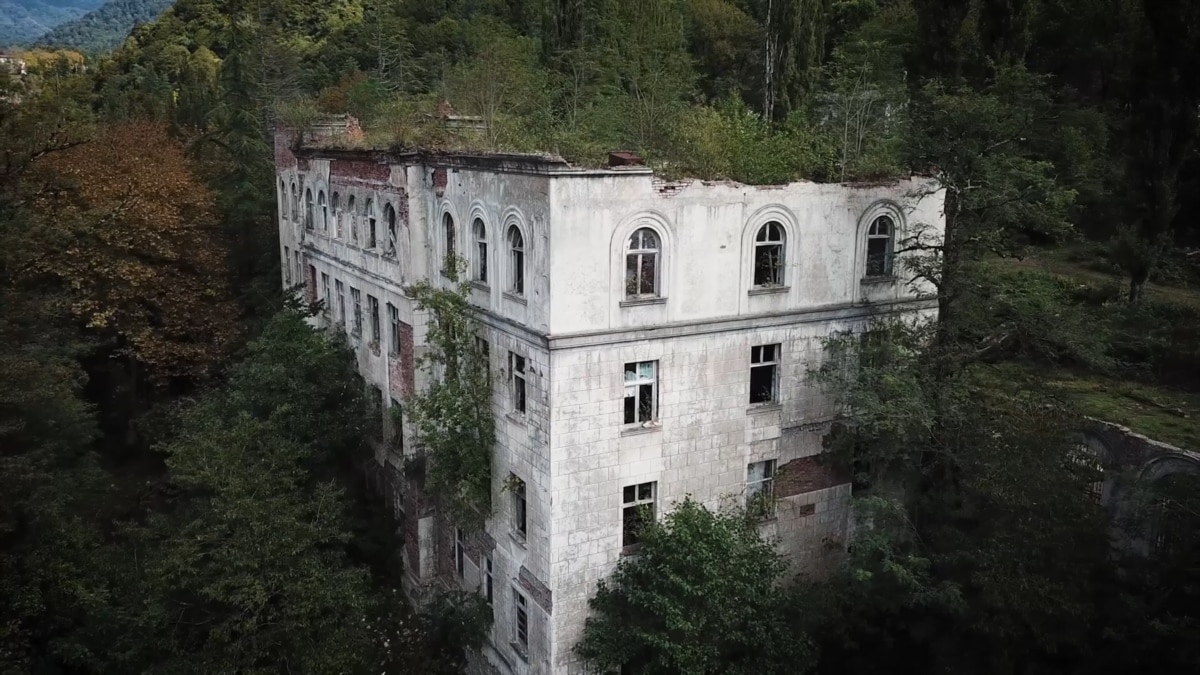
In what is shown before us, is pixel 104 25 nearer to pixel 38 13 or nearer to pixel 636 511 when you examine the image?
pixel 38 13

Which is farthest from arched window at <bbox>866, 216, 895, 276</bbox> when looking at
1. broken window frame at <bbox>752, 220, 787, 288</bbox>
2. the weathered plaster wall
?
broken window frame at <bbox>752, 220, 787, 288</bbox>

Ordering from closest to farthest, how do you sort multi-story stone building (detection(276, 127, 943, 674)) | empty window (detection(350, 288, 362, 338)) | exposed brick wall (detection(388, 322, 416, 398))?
multi-story stone building (detection(276, 127, 943, 674)), exposed brick wall (detection(388, 322, 416, 398)), empty window (detection(350, 288, 362, 338))

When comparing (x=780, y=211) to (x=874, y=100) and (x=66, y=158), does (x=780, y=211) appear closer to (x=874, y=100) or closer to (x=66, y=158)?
(x=874, y=100)

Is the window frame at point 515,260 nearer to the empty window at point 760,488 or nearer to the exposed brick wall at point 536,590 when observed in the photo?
the exposed brick wall at point 536,590

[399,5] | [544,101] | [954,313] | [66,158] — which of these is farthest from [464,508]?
[399,5]

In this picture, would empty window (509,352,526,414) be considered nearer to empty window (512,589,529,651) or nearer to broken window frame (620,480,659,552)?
broken window frame (620,480,659,552)

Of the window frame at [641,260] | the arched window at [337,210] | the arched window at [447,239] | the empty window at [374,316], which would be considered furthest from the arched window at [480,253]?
the arched window at [337,210]
